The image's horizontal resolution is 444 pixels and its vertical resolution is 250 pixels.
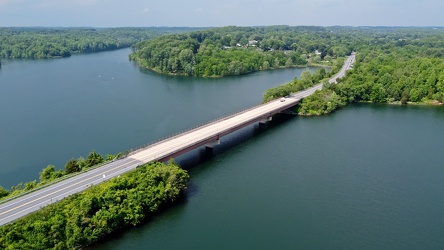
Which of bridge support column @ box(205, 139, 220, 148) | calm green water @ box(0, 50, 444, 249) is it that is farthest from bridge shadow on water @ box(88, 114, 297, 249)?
bridge support column @ box(205, 139, 220, 148)

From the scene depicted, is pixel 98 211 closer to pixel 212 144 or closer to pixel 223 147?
pixel 212 144

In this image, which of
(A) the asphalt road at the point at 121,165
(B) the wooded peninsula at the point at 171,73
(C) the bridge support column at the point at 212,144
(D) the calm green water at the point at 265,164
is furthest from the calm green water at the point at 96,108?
(C) the bridge support column at the point at 212,144

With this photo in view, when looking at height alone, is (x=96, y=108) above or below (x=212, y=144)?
above

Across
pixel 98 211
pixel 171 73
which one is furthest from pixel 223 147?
pixel 171 73

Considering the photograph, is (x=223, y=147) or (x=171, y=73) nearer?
(x=223, y=147)

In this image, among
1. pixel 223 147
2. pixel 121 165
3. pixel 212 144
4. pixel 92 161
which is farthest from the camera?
pixel 223 147

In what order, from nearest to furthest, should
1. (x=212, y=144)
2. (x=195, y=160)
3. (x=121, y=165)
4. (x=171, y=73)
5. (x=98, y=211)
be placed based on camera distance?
(x=98, y=211), (x=121, y=165), (x=195, y=160), (x=212, y=144), (x=171, y=73)
